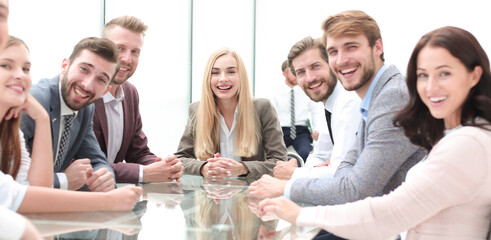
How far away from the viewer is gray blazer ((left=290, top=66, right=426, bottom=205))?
1589mm

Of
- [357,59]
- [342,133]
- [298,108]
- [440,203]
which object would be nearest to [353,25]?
[357,59]

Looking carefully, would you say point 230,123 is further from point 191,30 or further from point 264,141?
point 191,30

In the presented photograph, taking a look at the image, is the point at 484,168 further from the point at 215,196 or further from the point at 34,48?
the point at 34,48

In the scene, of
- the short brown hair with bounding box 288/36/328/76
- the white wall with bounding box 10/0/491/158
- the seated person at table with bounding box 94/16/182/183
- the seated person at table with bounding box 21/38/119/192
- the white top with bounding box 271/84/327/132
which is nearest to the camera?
the seated person at table with bounding box 21/38/119/192

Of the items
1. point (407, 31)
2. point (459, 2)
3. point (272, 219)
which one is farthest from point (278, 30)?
point (272, 219)

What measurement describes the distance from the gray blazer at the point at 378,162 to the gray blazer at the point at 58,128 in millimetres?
1006

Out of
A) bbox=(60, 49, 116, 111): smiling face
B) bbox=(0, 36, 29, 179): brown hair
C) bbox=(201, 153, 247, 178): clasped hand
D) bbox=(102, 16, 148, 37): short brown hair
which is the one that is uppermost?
bbox=(102, 16, 148, 37): short brown hair

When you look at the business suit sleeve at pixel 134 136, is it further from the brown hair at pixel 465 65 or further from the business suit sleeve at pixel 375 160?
the brown hair at pixel 465 65

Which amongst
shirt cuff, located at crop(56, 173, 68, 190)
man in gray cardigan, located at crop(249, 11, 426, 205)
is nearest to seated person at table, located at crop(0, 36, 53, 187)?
shirt cuff, located at crop(56, 173, 68, 190)

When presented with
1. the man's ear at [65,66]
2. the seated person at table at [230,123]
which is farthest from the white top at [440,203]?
the seated person at table at [230,123]

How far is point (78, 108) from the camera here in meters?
2.12

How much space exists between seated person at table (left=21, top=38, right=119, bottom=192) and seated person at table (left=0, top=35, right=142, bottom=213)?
16 centimetres

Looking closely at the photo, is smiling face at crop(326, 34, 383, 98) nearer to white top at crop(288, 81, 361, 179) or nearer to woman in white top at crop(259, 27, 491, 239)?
white top at crop(288, 81, 361, 179)

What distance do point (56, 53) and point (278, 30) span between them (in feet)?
17.7
